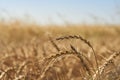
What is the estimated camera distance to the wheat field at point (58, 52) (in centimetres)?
142

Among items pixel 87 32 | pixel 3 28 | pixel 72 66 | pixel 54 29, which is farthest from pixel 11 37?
pixel 72 66

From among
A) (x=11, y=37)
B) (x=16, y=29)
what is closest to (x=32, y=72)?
(x=11, y=37)

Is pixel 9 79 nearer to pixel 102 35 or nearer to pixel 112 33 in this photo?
pixel 112 33

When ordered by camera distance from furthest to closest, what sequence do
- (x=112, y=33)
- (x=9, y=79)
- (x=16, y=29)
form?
(x=112, y=33) < (x=16, y=29) < (x=9, y=79)

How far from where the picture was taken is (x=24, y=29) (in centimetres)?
761

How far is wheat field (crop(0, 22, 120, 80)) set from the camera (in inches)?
55.9

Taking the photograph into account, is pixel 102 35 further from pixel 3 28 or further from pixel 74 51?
pixel 74 51

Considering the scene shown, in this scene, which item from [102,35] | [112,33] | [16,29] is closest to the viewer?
[16,29]

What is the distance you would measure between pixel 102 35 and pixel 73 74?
6.35 metres

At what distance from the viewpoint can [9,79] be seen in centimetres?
172

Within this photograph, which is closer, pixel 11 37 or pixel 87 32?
pixel 11 37

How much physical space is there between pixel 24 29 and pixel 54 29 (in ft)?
3.12

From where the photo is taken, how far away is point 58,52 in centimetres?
137

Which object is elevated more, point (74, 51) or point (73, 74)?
point (74, 51)
